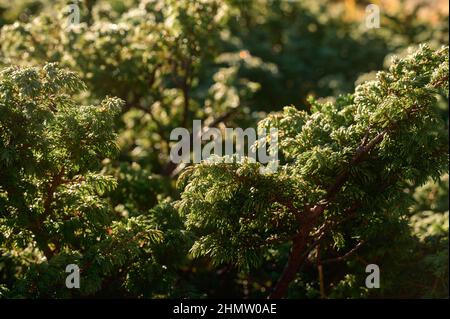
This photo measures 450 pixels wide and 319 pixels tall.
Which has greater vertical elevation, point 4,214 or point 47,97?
point 47,97

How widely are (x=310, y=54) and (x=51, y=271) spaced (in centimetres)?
1665

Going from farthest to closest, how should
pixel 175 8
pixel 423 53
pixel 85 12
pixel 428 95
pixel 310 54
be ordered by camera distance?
pixel 310 54, pixel 85 12, pixel 175 8, pixel 423 53, pixel 428 95

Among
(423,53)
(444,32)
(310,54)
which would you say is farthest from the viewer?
(310,54)

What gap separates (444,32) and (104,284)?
15258mm

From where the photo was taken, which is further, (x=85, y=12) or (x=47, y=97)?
(x=85, y=12)

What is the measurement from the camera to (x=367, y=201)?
767cm

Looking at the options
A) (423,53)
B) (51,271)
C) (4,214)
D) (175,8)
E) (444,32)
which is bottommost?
(51,271)

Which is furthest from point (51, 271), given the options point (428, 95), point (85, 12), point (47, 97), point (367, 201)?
point (85, 12)

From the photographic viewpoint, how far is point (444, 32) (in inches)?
770
